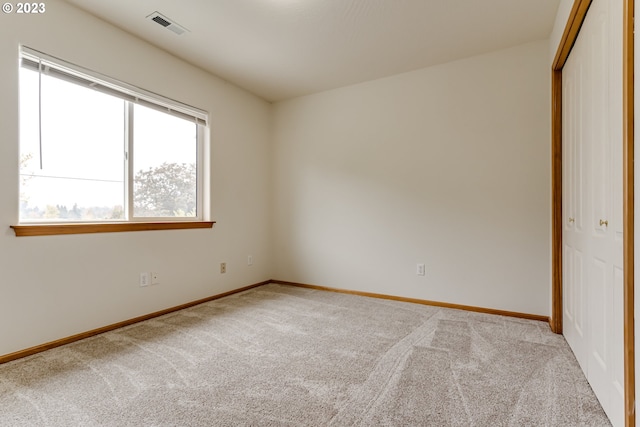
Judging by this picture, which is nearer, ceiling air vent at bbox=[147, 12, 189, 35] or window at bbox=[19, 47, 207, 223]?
window at bbox=[19, 47, 207, 223]

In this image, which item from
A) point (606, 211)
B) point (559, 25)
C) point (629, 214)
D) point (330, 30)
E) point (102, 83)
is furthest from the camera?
point (330, 30)

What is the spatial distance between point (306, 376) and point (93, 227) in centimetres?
191

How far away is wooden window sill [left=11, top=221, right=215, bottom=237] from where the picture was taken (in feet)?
6.53

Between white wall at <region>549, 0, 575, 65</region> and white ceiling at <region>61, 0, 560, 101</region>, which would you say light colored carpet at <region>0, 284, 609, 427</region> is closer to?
white wall at <region>549, 0, 575, 65</region>

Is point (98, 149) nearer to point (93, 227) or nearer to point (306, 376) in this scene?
point (93, 227)

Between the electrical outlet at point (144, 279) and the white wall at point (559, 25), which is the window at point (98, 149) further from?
the white wall at point (559, 25)

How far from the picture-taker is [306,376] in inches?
Answer: 69.7

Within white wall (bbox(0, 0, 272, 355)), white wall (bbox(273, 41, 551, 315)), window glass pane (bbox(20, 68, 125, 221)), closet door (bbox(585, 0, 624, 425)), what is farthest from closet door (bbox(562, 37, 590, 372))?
window glass pane (bbox(20, 68, 125, 221))

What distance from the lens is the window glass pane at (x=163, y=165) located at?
108 inches

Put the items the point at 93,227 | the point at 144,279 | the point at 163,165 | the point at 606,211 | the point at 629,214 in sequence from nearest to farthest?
the point at 629,214, the point at 606,211, the point at 93,227, the point at 144,279, the point at 163,165

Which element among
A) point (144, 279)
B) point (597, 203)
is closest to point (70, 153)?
point (144, 279)

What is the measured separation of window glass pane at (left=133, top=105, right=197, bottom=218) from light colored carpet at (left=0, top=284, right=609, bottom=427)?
107cm

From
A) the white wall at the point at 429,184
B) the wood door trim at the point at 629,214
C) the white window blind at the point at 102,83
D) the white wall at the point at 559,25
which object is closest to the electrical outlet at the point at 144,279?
the white window blind at the point at 102,83

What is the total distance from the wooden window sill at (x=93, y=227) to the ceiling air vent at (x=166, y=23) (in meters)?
1.62
